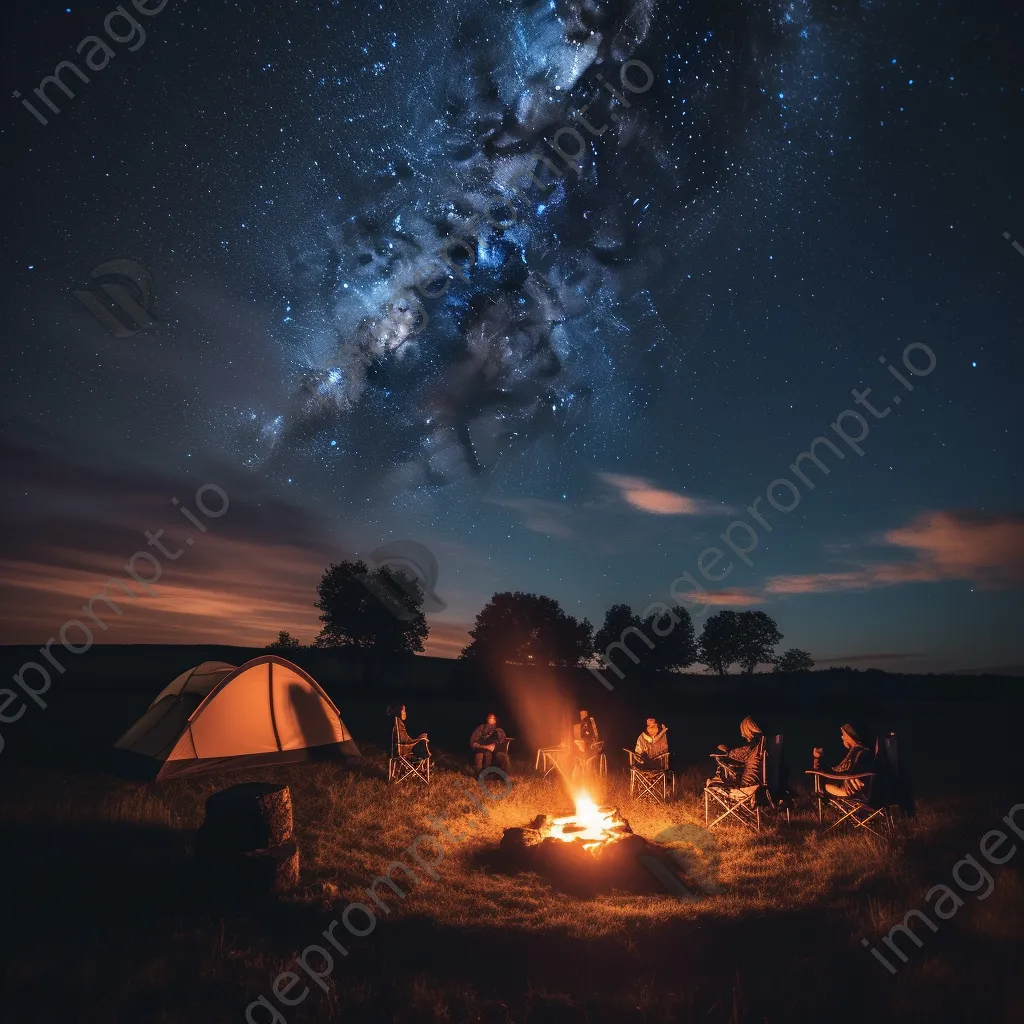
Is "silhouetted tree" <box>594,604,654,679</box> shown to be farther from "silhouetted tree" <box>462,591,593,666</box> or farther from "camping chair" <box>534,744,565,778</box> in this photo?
"camping chair" <box>534,744,565,778</box>

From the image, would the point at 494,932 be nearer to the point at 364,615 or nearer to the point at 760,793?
the point at 760,793

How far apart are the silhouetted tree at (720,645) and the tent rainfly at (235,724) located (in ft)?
168

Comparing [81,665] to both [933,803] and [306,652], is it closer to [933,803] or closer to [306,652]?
[306,652]

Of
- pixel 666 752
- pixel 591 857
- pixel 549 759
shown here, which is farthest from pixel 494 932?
pixel 549 759

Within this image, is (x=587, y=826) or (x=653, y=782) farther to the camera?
(x=653, y=782)

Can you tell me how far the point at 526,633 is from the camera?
147 ft

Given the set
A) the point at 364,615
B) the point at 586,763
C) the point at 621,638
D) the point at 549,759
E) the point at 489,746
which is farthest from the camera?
the point at 621,638

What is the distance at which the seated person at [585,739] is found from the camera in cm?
1116

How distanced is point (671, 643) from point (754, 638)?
11.7m

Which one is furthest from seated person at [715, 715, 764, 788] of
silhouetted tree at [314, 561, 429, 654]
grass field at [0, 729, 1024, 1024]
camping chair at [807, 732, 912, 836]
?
silhouetted tree at [314, 561, 429, 654]

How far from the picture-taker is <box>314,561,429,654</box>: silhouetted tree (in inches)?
1602

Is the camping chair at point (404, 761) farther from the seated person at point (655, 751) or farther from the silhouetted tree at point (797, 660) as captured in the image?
the silhouetted tree at point (797, 660)

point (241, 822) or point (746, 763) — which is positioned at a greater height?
point (241, 822)

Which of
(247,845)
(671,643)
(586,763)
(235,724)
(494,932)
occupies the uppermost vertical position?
(671,643)
